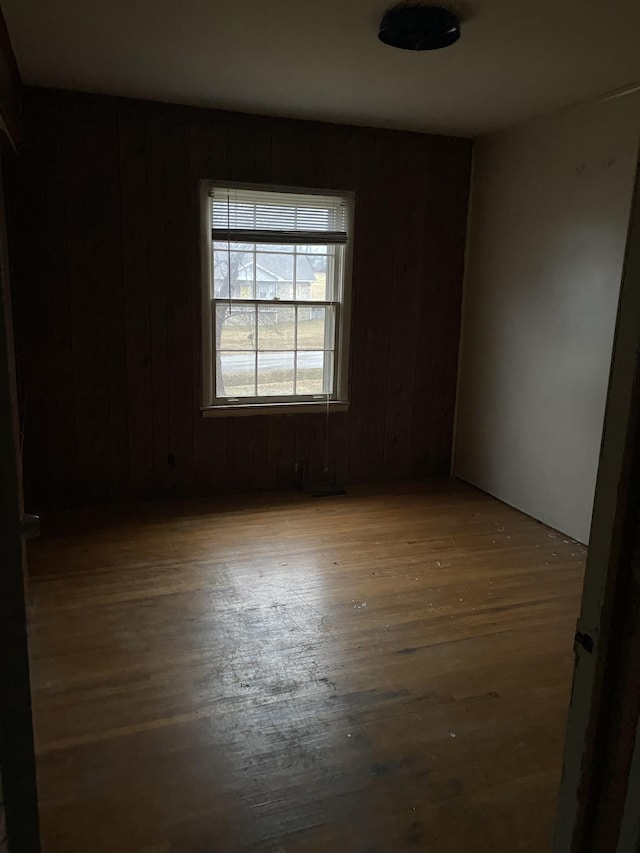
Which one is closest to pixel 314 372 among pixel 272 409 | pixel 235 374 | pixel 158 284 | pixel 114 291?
pixel 272 409

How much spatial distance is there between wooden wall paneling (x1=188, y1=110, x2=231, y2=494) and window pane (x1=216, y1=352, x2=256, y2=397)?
157 millimetres

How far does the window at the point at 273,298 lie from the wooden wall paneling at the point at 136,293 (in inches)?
15.3

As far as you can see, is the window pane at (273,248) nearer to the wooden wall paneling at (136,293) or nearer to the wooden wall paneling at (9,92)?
the wooden wall paneling at (136,293)

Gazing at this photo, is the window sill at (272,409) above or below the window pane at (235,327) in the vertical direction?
below

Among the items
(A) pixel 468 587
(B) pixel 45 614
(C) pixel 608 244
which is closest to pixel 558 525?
(A) pixel 468 587

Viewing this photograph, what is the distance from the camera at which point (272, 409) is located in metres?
4.70

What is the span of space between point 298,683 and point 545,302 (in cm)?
290

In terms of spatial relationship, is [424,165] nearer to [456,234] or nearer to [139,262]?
[456,234]

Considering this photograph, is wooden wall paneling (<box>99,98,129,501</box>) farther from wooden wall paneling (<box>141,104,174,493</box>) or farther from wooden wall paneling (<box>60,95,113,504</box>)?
wooden wall paneling (<box>141,104,174,493</box>)

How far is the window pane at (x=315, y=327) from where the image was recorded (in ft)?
15.2

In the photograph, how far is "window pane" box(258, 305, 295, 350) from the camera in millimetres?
4516

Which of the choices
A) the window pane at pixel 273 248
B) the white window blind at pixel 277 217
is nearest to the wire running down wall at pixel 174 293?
the white window blind at pixel 277 217

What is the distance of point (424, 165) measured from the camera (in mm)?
4703

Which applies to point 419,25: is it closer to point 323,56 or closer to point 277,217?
point 323,56
